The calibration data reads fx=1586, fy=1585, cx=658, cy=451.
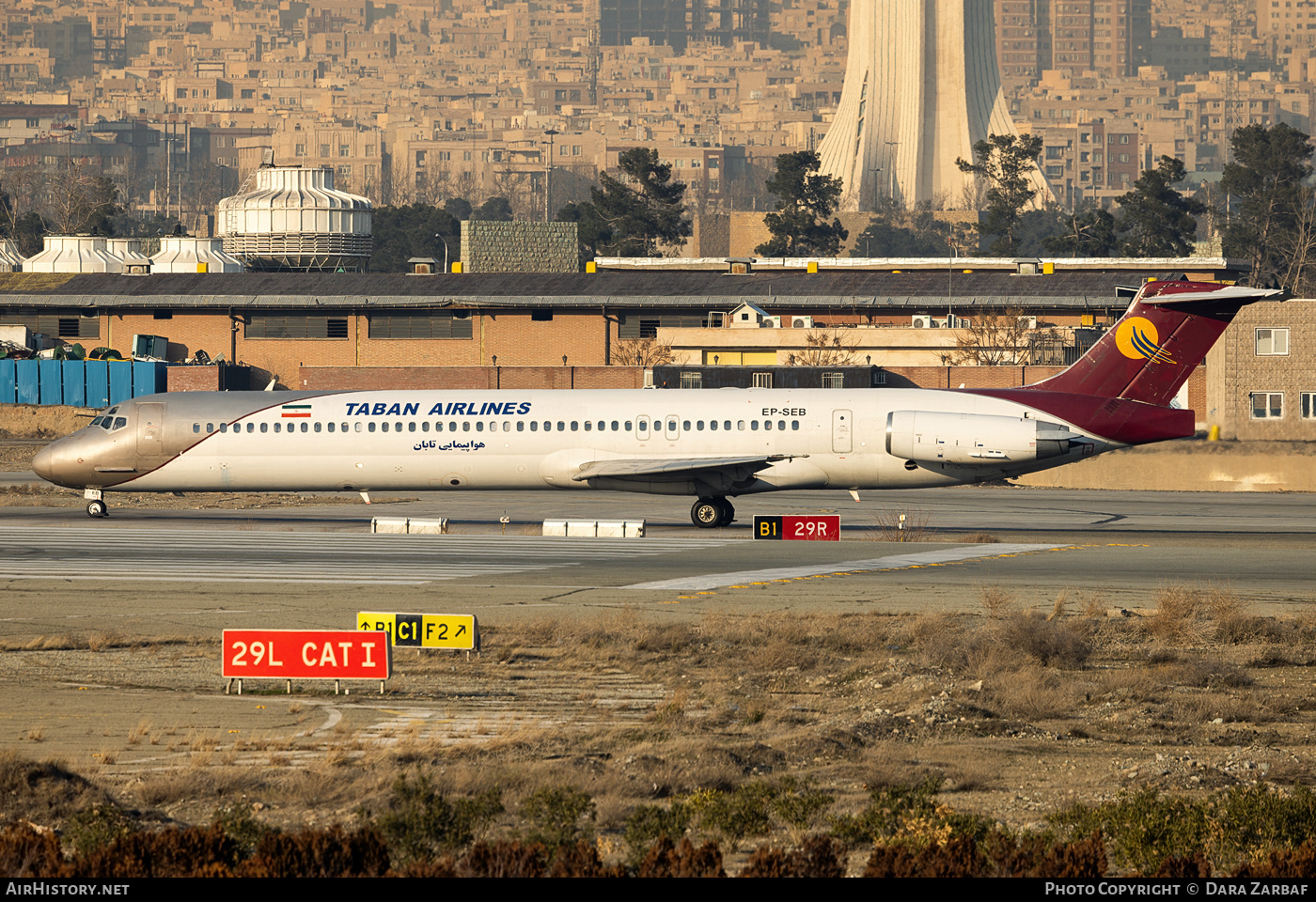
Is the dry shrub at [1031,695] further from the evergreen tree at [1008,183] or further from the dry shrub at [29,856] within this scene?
the evergreen tree at [1008,183]

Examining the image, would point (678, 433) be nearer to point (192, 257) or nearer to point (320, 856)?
point (320, 856)

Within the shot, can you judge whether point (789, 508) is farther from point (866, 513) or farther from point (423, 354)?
point (423, 354)

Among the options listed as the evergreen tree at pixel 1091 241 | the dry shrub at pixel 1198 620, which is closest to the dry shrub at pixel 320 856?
the dry shrub at pixel 1198 620

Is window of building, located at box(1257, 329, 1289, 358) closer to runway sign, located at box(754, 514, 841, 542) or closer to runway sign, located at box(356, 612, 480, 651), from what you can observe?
Answer: runway sign, located at box(754, 514, 841, 542)

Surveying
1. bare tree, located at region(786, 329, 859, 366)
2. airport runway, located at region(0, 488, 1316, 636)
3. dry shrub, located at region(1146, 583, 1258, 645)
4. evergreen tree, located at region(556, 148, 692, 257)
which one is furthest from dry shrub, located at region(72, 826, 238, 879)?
evergreen tree, located at region(556, 148, 692, 257)

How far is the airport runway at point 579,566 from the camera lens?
94.0 ft

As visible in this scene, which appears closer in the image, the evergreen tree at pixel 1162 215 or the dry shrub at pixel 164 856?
the dry shrub at pixel 164 856

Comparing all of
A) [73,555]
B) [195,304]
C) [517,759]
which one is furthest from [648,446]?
[195,304]

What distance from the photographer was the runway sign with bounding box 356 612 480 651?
2383 centimetres

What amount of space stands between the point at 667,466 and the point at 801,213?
407ft

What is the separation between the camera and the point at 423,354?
92.6 meters

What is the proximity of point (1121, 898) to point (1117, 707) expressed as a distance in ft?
31.1

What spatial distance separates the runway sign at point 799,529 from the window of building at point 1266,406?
3559 cm

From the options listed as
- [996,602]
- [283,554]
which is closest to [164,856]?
[996,602]
